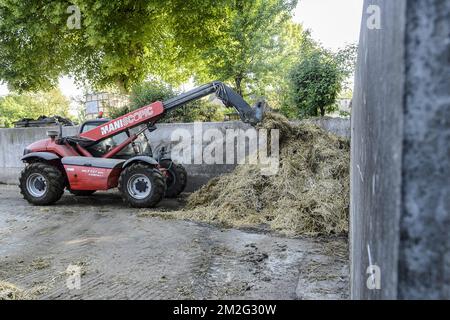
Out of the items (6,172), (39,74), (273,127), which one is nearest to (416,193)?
(273,127)

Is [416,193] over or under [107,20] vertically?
under

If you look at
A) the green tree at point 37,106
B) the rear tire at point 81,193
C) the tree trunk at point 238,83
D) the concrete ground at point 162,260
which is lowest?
the concrete ground at point 162,260

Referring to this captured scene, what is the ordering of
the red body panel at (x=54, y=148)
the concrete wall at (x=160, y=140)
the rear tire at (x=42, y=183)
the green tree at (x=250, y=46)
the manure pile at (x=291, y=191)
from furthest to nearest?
the green tree at (x=250, y=46) < the concrete wall at (x=160, y=140) < the red body panel at (x=54, y=148) < the rear tire at (x=42, y=183) < the manure pile at (x=291, y=191)

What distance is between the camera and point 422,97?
19.6 inches

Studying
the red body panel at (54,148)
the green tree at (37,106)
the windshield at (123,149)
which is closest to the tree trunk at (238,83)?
the windshield at (123,149)

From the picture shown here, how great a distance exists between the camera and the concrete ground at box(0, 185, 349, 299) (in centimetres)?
401

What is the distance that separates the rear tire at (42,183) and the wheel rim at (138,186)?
1.85m

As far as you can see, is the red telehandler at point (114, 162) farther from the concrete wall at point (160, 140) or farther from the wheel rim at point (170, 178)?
the concrete wall at point (160, 140)

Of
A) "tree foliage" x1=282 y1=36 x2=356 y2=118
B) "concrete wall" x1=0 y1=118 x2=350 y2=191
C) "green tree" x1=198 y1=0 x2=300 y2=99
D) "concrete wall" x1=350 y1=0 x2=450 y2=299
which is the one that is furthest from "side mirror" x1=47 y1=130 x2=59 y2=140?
"green tree" x1=198 y1=0 x2=300 y2=99

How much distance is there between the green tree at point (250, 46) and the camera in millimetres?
21469

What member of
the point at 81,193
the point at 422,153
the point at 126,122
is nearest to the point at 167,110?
the point at 126,122

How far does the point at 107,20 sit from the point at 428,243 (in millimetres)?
15996

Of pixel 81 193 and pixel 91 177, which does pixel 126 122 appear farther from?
pixel 81 193

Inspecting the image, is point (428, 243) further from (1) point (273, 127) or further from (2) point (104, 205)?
(2) point (104, 205)
